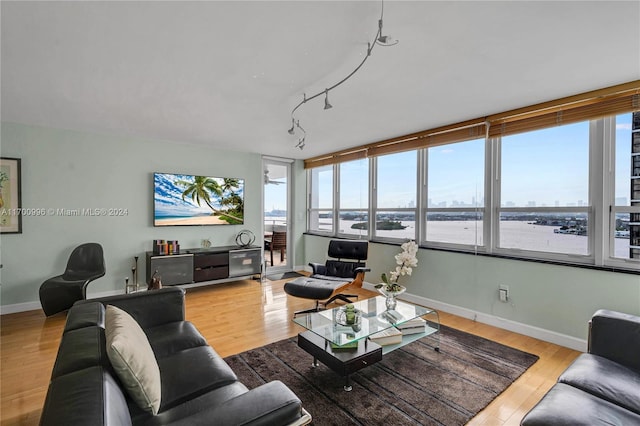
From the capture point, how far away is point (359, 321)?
2.53 meters

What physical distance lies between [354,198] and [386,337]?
3.22 metres

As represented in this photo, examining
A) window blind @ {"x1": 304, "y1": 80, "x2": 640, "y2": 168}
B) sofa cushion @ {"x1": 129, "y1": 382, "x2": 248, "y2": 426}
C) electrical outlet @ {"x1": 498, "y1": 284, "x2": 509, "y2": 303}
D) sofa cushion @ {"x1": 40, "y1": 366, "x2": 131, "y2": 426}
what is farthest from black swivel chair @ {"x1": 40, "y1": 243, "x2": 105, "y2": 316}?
electrical outlet @ {"x1": 498, "y1": 284, "x2": 509, "y2": 303}

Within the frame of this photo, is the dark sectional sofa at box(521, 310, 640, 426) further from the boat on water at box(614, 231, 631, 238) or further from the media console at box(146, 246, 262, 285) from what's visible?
the media console at box(146, 246, 262, 285)

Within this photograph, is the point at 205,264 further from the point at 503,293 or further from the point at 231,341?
the point at 503,293

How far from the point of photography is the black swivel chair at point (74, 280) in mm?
3469

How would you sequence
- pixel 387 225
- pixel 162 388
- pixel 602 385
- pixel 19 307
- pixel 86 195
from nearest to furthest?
pixel 162 388
pixel 602 385
pixel 19 307
pixel 86 195
pixel 387 225

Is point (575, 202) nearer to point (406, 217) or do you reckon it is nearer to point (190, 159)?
point (406, 217)

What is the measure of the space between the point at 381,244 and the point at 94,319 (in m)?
3.75

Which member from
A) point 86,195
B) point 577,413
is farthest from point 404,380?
point 86,195

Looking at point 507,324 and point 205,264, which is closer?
point 507,324

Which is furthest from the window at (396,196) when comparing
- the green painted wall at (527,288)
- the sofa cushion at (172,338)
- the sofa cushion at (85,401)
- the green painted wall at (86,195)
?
the sofa cushion at (85,401)

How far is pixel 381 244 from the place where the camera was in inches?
186

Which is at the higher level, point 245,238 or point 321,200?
point 321,200

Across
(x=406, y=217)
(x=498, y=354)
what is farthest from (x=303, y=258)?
(x=498, y=354)
